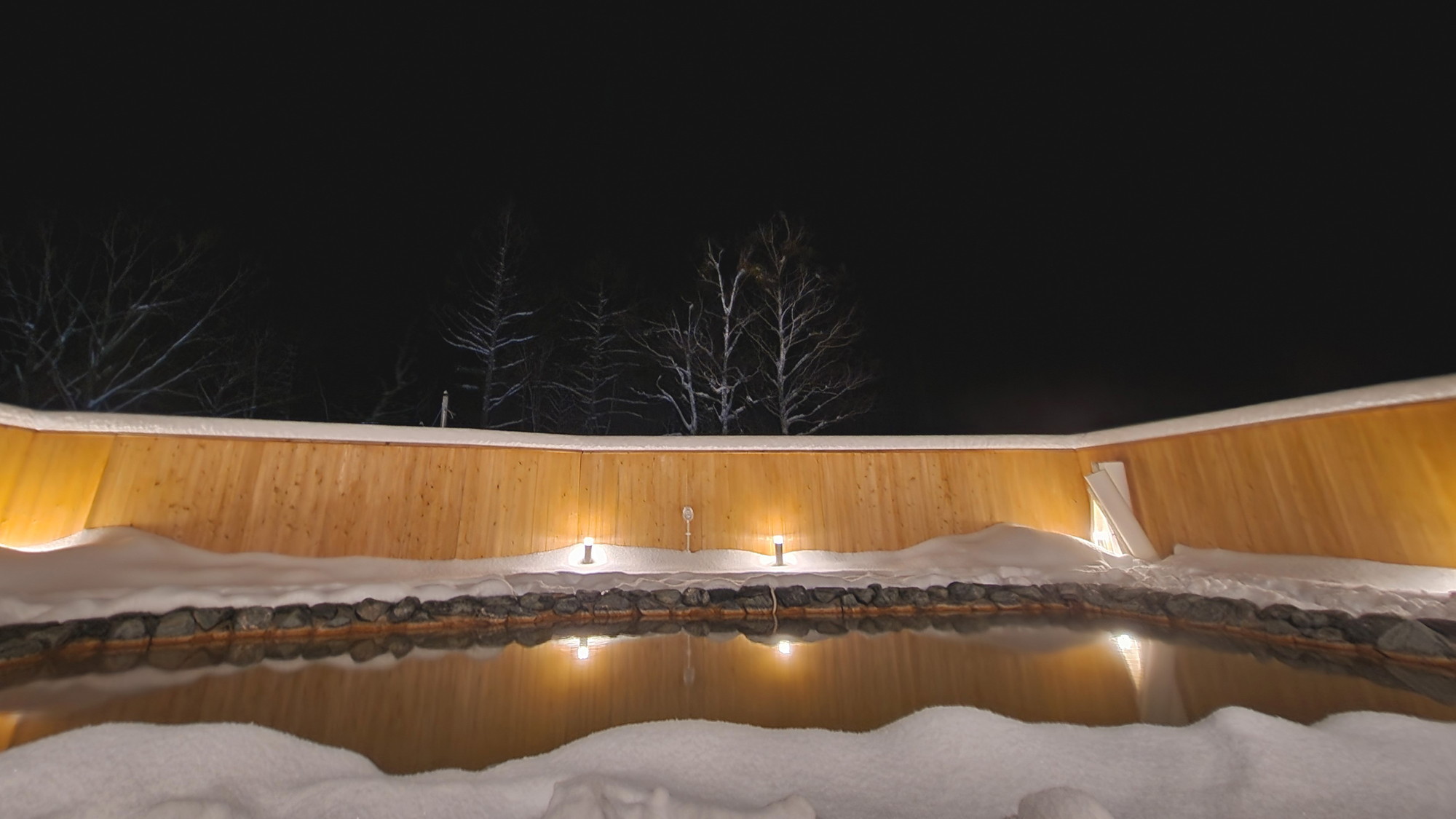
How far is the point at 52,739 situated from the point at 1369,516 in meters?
9.19

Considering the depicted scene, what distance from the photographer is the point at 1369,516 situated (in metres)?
5.53

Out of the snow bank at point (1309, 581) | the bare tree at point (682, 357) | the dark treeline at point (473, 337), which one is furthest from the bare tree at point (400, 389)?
the snow bank at point (1309, 581)

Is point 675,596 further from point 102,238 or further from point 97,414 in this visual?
point 102,238

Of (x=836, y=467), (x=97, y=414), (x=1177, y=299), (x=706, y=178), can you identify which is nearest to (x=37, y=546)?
(x=97, y=414)

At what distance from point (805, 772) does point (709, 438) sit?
6383mm

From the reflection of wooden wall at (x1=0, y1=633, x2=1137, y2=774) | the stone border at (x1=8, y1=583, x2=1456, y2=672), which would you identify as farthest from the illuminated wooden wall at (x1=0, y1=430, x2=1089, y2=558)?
the reflection of wooden wall at (x1=0, y1=633, x2=1137, y2=774)

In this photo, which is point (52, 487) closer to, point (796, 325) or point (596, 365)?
point (596, 365)

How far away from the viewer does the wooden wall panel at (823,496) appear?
8.07 meters

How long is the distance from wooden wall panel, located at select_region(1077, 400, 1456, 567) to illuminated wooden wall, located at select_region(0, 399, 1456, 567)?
1cm

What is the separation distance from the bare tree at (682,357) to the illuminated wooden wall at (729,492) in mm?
3471

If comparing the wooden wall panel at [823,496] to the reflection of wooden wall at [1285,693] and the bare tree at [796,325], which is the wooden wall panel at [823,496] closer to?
the bare tree at [796,325]

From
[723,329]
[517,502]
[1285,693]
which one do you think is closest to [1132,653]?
[1285,693]

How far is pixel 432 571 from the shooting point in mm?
6840

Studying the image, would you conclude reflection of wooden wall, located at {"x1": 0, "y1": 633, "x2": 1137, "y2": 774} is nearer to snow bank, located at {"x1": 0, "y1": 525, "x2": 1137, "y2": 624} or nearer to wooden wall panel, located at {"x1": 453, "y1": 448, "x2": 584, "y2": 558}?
snow bank, located at {"x1": 0, "y1": 525, "x2": 1137, "y2": 624}
